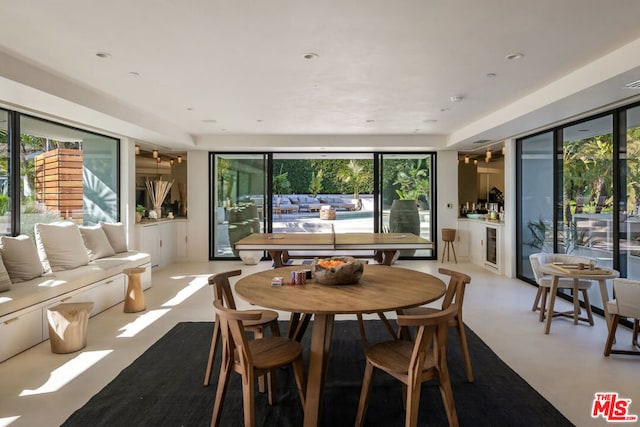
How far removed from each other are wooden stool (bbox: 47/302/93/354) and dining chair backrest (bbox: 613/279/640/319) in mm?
4793

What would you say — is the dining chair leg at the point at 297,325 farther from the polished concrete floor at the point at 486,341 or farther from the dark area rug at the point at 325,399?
the polished concrete floor at the point at 486,341

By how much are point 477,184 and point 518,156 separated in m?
3.68

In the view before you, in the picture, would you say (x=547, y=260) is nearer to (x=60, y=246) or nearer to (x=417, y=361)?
(x=417, y=361)

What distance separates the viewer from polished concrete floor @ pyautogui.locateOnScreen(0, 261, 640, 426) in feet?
8.95

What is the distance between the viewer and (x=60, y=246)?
15.8ft

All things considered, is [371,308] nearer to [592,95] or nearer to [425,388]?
[425,388]

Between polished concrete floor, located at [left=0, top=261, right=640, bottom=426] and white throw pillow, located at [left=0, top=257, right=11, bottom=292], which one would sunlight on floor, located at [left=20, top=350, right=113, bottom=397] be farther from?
white throw pillow, located at [left=0, top=257, right=11, bottom=292]

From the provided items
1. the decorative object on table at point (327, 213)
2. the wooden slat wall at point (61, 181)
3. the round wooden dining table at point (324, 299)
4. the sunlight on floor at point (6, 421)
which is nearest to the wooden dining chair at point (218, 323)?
the round wooden dining table at point (324, 299)

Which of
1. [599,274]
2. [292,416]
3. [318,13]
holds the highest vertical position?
[318,13]

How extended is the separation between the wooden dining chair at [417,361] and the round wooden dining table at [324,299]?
0.76 feet

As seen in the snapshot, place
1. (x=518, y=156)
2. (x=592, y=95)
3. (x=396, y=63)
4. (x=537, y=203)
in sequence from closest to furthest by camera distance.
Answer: (x=396, y=63)
(x=592, y=95)
(x=537, y=203)
(x=518, y=156)

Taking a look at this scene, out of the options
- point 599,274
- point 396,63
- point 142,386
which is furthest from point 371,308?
point 599,274

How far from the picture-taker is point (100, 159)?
6.41 metres

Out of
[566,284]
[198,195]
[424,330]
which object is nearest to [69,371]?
[424,330]
